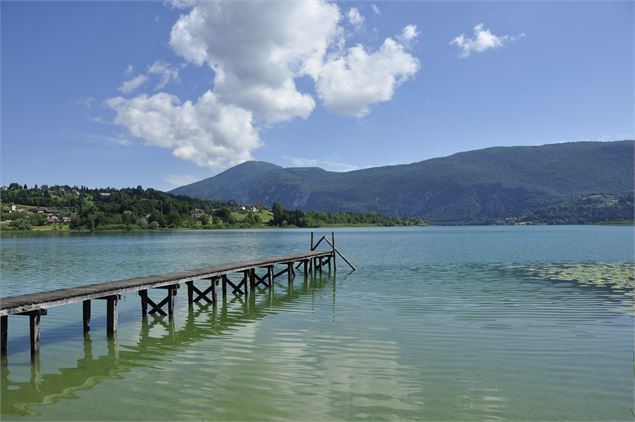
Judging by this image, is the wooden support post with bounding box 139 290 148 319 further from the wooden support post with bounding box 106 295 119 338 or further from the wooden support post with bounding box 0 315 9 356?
the wooden support post with bounding box 0 315 9 356

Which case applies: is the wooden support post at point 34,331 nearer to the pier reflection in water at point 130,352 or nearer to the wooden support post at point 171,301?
the pier reflection in water at point 130,352

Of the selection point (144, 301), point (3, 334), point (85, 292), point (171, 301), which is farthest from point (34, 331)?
point (171, 301)

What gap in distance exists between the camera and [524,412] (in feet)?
36.5

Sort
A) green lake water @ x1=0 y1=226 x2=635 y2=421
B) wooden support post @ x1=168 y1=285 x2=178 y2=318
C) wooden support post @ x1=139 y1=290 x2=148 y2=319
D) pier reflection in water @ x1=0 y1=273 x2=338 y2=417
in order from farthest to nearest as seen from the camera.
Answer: wooden support post @ x1=168 y1=285 x2=178 y2=318 < wooden support post @ x1=139 y1=290 x2=148 y2=319 < pier reflection in water @ x1=0 y1=273 x2=338 y2=417 < green lake water @ x1=0 y1=226 x2=635 y2=421

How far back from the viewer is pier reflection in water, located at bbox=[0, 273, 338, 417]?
12805 mm

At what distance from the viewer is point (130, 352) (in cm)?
1695

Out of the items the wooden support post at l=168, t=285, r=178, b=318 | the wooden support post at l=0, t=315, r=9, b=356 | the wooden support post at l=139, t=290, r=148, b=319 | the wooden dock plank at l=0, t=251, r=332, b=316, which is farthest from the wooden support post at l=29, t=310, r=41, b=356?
the wooden support post at l=168, t=285, r=178, b=318

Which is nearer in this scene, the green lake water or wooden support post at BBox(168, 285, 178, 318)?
the green lake water

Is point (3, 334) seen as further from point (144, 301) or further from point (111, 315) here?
point (144, 301)

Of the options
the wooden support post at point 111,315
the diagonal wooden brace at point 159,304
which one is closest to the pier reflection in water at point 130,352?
the diagonal wooden brace at point 159,304

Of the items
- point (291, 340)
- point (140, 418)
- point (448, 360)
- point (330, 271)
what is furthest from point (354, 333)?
point (330, 271)

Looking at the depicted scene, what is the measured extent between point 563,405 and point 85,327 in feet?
53.1

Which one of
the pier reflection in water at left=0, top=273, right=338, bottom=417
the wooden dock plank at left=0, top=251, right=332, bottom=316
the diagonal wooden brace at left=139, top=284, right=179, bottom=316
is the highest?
the wooden dock plank at left=0, top=251, right=332, bottom=316

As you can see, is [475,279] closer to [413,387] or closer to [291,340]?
[291,340]
